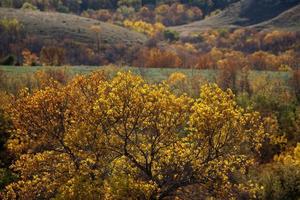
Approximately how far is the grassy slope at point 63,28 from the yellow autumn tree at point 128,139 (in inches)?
5234

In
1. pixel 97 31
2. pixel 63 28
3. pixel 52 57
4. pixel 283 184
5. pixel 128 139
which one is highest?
pixel 63 28

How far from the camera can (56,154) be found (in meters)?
39.5

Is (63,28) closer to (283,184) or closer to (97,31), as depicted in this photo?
(97,31)

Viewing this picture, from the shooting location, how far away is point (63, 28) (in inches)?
7032

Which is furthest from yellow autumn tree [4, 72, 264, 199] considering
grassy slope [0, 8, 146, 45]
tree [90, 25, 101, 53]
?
tree [90, 25, 101, 53]

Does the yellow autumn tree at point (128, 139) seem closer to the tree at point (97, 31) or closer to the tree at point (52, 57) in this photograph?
the tree at point (52, 57)

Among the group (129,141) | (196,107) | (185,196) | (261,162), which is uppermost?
(196,107)

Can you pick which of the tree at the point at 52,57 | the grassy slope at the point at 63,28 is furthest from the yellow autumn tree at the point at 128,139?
the grassy slope at the point at 63,28

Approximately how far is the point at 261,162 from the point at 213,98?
45.3 meters

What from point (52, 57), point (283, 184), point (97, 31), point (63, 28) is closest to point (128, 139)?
point (283, 184)

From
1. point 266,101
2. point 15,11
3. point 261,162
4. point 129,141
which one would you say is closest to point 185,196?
point 129,141

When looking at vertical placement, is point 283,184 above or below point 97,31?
below

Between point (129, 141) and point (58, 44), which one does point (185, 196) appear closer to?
point (129, 141)

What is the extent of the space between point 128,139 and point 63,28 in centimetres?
14874
